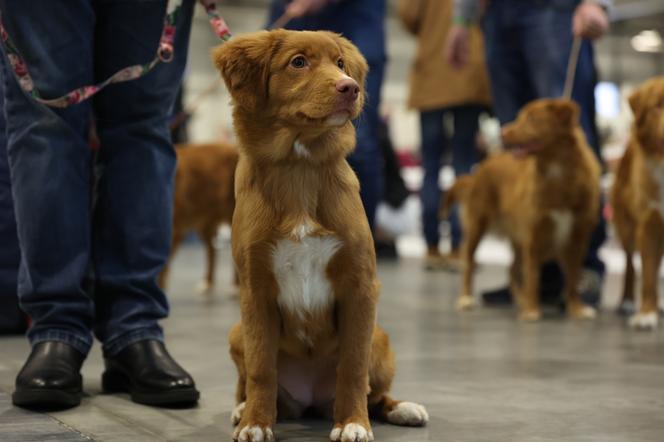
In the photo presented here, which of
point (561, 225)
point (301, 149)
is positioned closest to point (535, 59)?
point (561, 225)

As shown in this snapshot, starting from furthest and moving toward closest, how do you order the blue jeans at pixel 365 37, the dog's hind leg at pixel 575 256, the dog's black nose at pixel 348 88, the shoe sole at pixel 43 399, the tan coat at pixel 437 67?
1. the tan coat at pixel 437 67
2. the dog's hind leg at pixel 575 256
3. the blue jeans at pixel 365 37
4. the shoe sole at pixel 43 399
5. the dog's black nose at pixel 348 88

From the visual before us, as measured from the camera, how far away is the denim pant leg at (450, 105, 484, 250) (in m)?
6.41

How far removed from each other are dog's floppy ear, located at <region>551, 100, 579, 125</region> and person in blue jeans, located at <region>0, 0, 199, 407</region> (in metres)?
2.23

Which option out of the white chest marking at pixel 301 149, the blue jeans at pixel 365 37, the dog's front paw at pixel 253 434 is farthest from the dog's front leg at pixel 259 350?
the blue jeans at pixel 365 37

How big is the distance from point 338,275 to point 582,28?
2516mm

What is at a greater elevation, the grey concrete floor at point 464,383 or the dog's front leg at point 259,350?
the dog's front leg at point 259,350

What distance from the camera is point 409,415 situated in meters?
2.05

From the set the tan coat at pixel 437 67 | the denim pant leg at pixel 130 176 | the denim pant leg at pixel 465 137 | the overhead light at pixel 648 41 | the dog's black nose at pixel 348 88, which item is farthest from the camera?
the overhead light at pixel 648 41

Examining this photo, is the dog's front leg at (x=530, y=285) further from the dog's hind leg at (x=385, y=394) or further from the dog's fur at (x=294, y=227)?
the dog's fur at (x=294, y=227)

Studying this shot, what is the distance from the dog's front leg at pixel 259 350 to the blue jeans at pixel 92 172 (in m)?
0.56

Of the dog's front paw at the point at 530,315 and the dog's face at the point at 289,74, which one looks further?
the dog's front paw at the point at 530,315

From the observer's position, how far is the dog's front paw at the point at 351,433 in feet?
6.02

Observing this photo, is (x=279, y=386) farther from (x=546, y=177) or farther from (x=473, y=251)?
(x=473, y=251)

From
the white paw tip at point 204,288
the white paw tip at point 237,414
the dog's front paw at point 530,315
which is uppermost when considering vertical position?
the white paw tip at point 237,414
